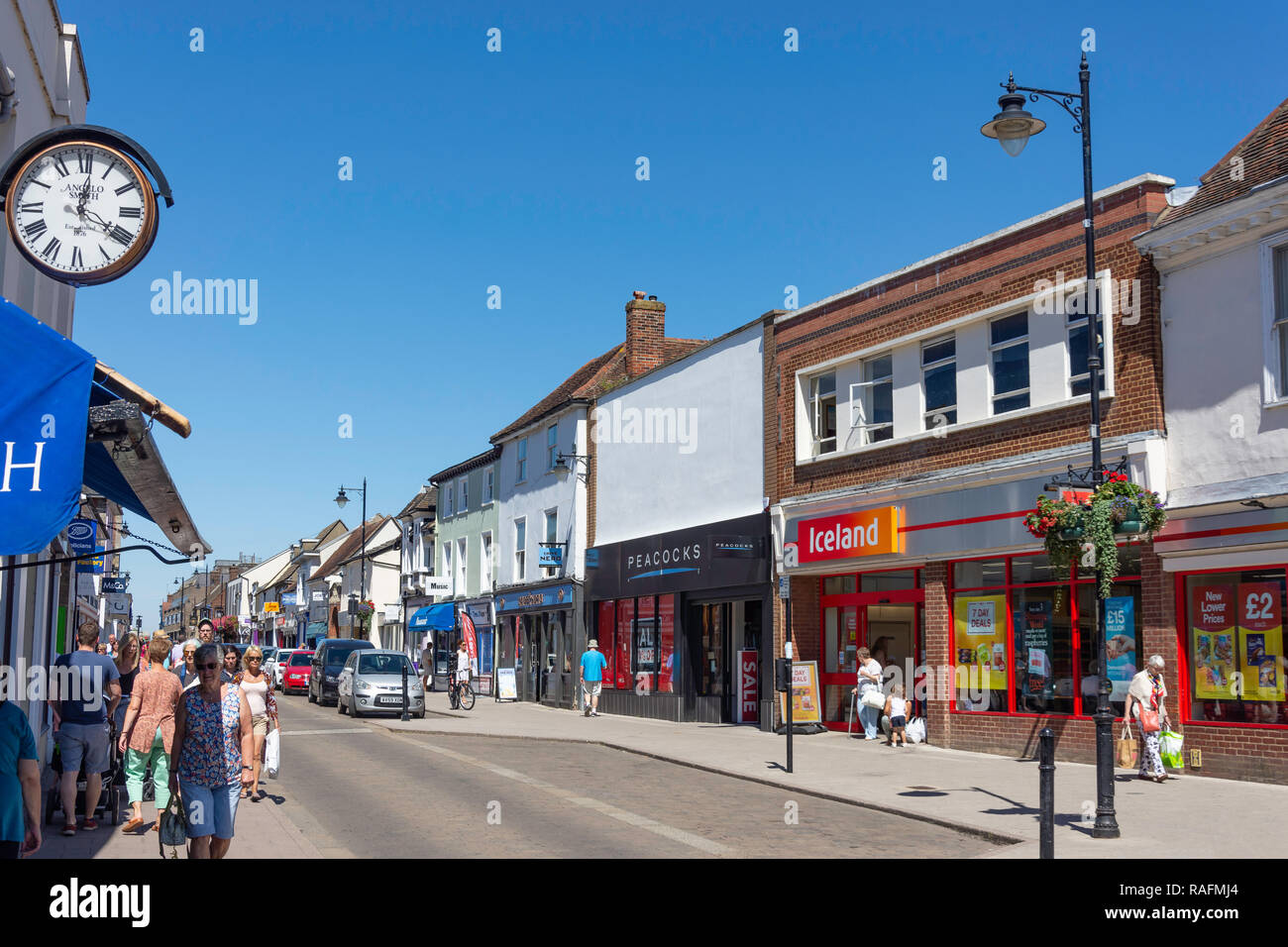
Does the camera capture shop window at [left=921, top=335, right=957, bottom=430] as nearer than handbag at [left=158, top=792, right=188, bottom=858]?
No

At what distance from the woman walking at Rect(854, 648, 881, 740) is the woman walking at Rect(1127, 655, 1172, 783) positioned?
6535mm

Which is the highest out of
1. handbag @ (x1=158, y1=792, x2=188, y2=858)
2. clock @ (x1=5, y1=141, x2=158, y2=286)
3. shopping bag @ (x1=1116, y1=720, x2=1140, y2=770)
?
clock @ (x1=5, y1=141, x2=158, y2=286)

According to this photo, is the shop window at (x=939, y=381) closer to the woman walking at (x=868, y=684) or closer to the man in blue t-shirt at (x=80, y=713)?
the woman walking at (x=868, y=684)

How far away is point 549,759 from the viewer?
1920cm

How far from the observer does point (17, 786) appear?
598cm

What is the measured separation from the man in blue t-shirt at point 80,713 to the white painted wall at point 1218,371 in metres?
13.3

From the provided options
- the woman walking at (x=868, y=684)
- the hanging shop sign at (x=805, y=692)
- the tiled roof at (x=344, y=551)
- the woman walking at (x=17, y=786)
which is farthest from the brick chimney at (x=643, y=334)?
the tiled roof at (x=344, y=551)

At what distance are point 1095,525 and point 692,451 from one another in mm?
15961

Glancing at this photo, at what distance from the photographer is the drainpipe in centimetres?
920

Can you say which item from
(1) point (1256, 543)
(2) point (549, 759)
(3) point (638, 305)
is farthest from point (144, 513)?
(3) point (638, 305)

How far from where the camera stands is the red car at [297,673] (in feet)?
137

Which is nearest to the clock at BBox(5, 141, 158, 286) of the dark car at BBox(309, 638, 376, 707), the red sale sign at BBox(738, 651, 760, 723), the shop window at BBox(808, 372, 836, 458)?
the shop window at BBox(808, 372, 836, 458)

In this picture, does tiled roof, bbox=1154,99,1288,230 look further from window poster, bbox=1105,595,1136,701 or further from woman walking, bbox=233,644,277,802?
woman walking, bbox=233,644,277,802
